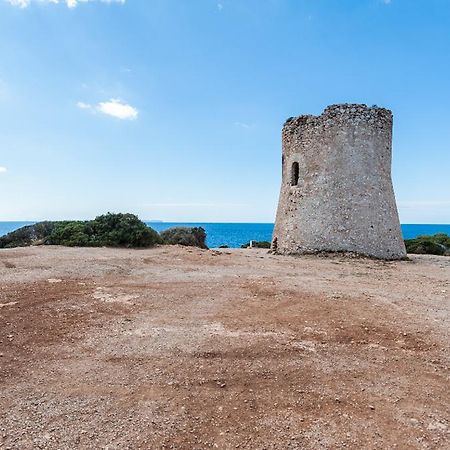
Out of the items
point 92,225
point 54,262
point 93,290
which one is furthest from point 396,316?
point 92,225

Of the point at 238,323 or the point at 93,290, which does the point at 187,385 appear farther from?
the point at 93,290

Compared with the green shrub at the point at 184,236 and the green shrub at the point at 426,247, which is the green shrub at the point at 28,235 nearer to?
the green shrub at the point at 184,236

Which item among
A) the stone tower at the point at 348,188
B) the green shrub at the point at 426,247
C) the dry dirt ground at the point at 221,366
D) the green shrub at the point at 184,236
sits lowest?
the dry dirt ground at the point at 221,366

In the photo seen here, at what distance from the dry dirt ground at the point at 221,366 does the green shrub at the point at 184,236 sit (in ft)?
43.2

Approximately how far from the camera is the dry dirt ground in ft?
11.7

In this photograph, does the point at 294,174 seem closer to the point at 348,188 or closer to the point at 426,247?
the point at 348,188

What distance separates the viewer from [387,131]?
1666 centimetres

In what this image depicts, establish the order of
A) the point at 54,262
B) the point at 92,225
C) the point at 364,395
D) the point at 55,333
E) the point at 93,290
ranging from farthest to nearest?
1. the point at 92,225
2. the point at 54,262
3. the point at 93,290
4. the point at 55,333
5. the point at 364,395

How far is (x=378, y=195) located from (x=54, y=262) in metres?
12.7

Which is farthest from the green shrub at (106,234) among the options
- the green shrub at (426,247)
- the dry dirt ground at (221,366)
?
the green shrub at (426,247)

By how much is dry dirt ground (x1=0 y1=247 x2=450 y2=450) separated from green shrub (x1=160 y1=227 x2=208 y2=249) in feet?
43.2

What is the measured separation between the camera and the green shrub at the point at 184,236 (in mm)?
22609

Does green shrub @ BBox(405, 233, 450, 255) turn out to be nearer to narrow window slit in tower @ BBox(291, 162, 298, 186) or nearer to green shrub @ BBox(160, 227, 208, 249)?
narrow window slit in tower @ BBox(291, 162, 298, 186)

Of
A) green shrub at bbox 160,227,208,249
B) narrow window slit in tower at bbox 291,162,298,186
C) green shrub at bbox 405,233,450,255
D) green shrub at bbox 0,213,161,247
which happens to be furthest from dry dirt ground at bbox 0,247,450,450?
green shrub at bbox 405,233,450,255
